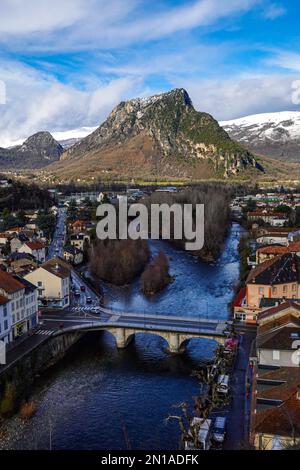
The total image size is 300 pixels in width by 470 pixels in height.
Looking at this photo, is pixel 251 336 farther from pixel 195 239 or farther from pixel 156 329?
Result: pixel 195 239

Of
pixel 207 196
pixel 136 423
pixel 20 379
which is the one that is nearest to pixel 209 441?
pixel 136 423

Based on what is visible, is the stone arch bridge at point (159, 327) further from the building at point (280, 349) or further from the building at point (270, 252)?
the building at point (270, 252)

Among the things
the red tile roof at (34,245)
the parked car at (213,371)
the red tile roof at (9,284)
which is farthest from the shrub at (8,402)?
the red tile roof at (34,245)

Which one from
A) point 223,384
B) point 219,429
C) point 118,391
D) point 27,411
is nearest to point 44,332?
point 118,391

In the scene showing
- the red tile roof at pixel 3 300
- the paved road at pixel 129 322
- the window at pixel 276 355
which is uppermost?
the red tile roof at pixel 3 300

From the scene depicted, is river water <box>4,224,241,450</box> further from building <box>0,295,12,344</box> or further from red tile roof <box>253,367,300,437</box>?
red tile roof <box>253,367,300,437</box>
